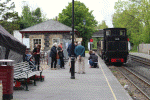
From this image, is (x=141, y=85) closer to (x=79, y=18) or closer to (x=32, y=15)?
(x=79, y=18)

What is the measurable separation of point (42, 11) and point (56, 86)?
71.9 m

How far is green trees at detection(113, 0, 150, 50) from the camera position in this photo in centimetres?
5022

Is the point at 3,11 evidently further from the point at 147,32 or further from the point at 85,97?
the point at 85,97

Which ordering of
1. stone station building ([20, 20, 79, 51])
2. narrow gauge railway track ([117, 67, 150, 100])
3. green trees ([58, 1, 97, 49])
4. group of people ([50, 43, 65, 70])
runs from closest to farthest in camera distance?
1. narrow gauge railway track ([117, 67, 150, 100])
2. group of people ([50, 43, 65, 70])
3. stone station building ([20, 20, 79, 51])
4. green trees ([58, 1, 97, 49])

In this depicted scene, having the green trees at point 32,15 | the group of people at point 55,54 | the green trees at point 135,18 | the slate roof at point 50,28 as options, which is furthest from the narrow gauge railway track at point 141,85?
the green trees at point 32,15

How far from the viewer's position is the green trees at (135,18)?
50219 mm

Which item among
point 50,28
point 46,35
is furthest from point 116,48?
point 50,28

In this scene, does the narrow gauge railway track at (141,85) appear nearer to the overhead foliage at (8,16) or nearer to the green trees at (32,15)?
the overhead foliage at (8,16)

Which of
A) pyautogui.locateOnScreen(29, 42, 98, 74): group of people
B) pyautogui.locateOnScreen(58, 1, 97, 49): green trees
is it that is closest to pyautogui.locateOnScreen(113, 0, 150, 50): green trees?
pyautogui.locateOnScreen(58, 1, 97, 49): green trees

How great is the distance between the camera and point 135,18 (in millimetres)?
52781

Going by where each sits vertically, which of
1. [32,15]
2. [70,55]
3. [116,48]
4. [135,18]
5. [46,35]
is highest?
[32,15]

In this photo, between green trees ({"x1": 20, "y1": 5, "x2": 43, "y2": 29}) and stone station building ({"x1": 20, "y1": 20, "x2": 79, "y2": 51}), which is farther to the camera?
green trees ({"x1": 20, "y1": 5, "x2": 43, "y2": 29})

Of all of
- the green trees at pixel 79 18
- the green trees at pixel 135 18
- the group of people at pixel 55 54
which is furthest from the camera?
the green trees at pixel 79 18

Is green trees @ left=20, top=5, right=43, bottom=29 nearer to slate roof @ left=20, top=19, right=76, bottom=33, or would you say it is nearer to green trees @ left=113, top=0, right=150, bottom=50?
green trees @ left=113, top=0, right=150, bottom=50
